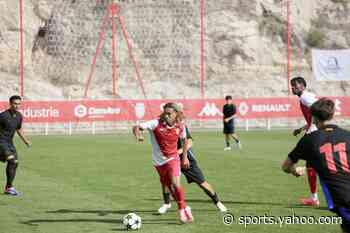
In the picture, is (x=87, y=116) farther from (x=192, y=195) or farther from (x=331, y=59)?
(x=192, y=195)

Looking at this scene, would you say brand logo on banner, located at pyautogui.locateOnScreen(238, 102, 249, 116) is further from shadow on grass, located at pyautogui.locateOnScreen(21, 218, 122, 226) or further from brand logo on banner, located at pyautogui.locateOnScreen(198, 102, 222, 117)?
shadow on grass, located at pyautogui.locateOnScreen(21, 218, 122, 226)

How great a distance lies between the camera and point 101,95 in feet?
150

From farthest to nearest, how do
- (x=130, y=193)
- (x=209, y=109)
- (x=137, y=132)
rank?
(x=209, y=109) → (x=130, y=193) → (x=137, y=132)

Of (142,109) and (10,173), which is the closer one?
(10,173)

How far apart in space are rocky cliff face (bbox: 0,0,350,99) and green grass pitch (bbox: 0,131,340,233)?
75.7 ft

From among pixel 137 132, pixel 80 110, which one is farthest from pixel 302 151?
pixel 80 110

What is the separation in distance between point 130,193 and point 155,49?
115 ft

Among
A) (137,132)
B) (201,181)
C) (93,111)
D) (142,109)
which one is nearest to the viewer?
(137,132)

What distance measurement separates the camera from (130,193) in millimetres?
14133

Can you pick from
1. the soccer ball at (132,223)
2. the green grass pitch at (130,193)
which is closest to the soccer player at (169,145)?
the green grass pitch at (130,193)

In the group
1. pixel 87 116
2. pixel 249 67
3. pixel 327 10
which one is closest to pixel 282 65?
pixel 249 67

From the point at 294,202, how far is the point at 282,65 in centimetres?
3912

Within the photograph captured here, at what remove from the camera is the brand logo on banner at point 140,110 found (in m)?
38.8

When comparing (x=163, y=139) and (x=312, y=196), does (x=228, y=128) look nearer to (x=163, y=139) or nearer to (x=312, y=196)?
(x=312, y=196)
